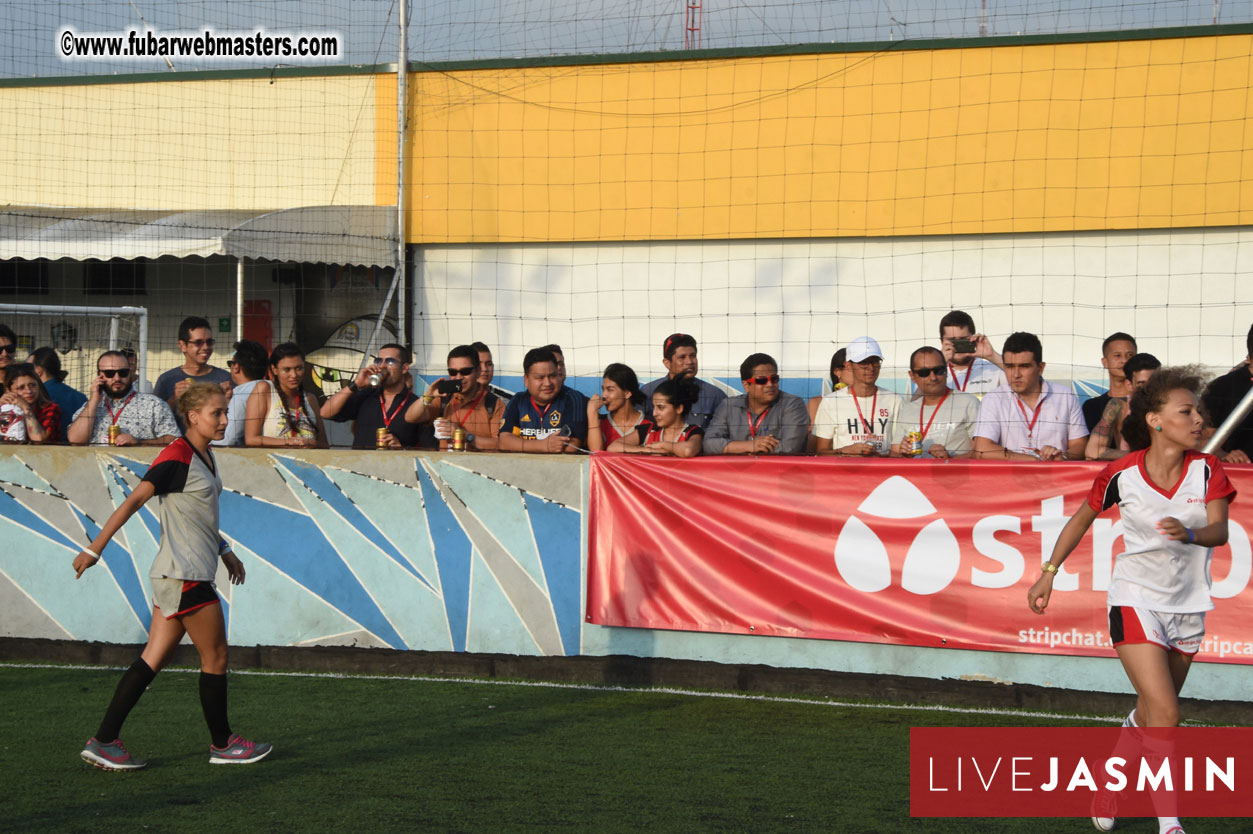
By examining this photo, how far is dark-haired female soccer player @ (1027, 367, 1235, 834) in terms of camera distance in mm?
4902

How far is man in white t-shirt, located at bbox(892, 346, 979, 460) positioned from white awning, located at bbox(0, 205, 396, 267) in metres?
7.43

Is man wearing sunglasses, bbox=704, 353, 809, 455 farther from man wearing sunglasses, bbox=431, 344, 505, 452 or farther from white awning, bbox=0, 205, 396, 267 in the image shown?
white awning, bbox=0, 205, 396, 267

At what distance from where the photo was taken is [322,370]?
46.9ft

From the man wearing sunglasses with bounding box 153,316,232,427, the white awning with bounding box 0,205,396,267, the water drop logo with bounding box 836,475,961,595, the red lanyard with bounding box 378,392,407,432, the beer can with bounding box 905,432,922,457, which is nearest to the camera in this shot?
the water drop logo with bounding box 836,475,961,595

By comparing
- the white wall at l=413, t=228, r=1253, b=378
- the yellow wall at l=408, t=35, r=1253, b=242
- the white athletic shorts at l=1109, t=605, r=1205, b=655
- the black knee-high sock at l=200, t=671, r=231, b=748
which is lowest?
the black knee-high sock at l=200, t=671, r=231, b=748

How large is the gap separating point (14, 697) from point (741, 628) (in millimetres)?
4217

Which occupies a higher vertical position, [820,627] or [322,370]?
[322,370]

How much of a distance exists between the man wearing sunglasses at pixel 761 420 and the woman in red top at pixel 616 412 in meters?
0.49

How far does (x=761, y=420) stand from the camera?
321 inches

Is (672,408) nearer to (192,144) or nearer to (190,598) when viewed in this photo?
(190,598)

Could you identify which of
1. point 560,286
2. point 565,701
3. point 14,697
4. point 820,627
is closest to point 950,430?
Result: point 820,627

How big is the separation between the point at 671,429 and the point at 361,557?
2.14 m

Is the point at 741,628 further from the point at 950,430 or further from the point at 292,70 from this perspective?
the point at 292,70

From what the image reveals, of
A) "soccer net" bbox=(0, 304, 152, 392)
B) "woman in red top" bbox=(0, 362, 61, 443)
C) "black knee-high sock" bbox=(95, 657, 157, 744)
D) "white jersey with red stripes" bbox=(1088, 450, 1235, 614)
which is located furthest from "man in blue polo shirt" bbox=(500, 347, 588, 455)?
"soccer net" bbox=(0, 304, 152, 392)
